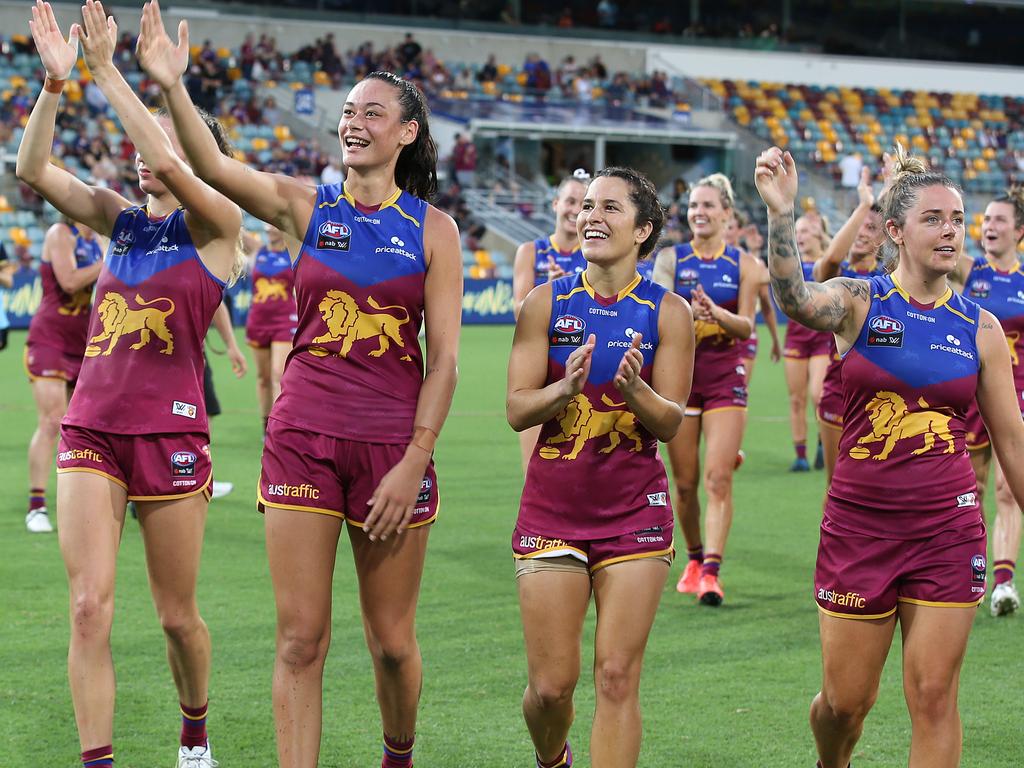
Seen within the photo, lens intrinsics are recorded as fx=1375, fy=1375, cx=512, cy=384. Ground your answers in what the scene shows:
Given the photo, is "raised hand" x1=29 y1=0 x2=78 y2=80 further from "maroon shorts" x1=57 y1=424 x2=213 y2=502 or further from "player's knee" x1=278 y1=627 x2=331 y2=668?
"player's knee" x1=278 y1=627 x2=331 y2=668

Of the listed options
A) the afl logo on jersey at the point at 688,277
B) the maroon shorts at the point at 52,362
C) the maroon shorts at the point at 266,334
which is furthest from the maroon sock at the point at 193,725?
the maroon shorts at the point at 266,334

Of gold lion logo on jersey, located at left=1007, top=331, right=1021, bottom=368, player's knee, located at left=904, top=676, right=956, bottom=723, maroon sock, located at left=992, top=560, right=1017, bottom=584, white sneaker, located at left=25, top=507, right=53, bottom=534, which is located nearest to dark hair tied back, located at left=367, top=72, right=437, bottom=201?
player's knee, located at left=904, top=676, right=956, bottom=723

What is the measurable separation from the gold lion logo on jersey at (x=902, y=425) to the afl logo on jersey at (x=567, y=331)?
0.97 meters

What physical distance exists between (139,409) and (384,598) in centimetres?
110

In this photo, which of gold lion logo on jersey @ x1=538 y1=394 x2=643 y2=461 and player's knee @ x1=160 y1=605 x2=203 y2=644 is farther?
player's knee @ x1=160 y1=605 x2=203 y2=644

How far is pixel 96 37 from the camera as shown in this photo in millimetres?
4164

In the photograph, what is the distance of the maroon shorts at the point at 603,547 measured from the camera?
4.37 meters

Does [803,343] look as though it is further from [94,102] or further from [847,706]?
[94,102]

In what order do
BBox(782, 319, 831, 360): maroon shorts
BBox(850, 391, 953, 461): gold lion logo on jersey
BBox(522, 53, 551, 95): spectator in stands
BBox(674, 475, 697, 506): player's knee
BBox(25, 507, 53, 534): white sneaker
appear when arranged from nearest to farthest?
BBox(850, 391, 953, 461): gold lion logo on jersey → BBox(674, 475, 697, 506): player's knee → BBox(25, 507, 53, 534): white sneaker → BBox(782, 319, 831, 360): maroon shorts → BBox(522, 53, 551, 95): spectator in stands

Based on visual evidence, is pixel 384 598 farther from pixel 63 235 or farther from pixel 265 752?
pixel 63 235

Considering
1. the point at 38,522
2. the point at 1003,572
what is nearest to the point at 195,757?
the point at 1003,572

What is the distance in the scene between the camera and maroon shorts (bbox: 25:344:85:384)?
918cm

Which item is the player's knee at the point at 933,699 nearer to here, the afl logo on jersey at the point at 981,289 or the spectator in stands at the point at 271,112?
the afl logo on jersey at the point at 981,289

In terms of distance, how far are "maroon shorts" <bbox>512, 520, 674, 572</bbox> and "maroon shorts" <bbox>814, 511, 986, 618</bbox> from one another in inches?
22.4
